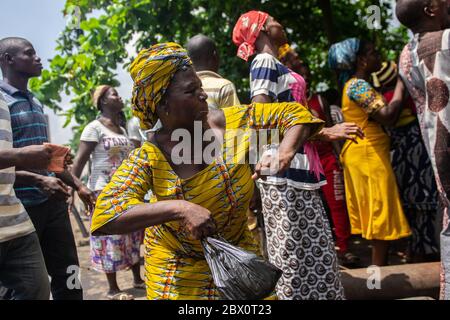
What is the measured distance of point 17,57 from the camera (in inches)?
118

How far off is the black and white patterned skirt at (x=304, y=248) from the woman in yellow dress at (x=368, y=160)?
977 mm

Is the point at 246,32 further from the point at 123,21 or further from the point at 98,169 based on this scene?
the point at 123,21


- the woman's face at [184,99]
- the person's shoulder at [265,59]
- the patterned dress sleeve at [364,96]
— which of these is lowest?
the woman's face at [184,99]

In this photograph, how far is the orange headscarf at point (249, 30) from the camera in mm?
2906

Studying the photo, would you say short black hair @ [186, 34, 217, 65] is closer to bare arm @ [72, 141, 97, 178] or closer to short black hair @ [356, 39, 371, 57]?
short black hair @ [356, 39, 371, 57]

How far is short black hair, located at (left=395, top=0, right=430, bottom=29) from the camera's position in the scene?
2549 mm

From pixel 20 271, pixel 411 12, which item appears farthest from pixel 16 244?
pixel 411 12

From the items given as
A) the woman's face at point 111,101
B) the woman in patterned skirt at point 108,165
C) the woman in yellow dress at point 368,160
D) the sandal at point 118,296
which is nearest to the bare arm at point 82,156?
the woman in patterned skirt at point 108,165

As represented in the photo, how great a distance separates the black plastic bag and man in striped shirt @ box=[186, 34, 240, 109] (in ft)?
5.08

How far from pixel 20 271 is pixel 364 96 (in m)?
2.47

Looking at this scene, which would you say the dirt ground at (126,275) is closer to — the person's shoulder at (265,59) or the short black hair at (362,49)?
the short black hair at (362,49)

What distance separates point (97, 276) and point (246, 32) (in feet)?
10.8

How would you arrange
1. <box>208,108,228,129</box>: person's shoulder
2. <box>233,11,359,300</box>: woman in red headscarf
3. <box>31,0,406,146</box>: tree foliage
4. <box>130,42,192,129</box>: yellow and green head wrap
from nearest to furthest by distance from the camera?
1. <box>130,42,192,129</box>: yellow and green head wrap
2. <box>208,108,228,129</box>: person's shoulder
3. <box>233,11,359,300</box>: woman in red headscarf
4. <box>31,0,406,146</box>: tree foliage

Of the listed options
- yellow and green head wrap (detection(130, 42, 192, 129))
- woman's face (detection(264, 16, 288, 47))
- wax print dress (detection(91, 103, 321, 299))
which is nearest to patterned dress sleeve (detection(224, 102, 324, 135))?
wax print dress (detection(91, 103, 321, 299))
